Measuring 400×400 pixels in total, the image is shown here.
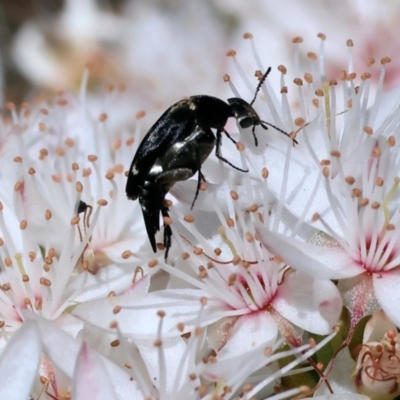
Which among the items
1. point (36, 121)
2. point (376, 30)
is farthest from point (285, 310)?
point (376, 30)

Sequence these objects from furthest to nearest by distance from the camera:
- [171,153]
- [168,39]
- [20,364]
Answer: [168,39] < [171,153] < [20,364]

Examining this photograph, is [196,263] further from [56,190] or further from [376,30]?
[376,30]

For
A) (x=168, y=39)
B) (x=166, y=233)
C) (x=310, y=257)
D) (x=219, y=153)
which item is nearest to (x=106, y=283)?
(x=166, y=233)

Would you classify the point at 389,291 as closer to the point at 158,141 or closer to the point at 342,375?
the point at 342,375

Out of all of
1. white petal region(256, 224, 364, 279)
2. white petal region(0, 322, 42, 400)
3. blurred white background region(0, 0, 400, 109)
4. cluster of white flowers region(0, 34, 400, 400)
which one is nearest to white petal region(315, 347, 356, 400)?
cluster of white flowers region(0, 34, 400, 400)

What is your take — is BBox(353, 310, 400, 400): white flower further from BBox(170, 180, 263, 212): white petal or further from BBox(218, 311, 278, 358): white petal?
BBox(170, 180, 263, 212): white petal

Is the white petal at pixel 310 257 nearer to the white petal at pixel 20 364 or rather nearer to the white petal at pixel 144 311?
the white petal at pixel 144 311
